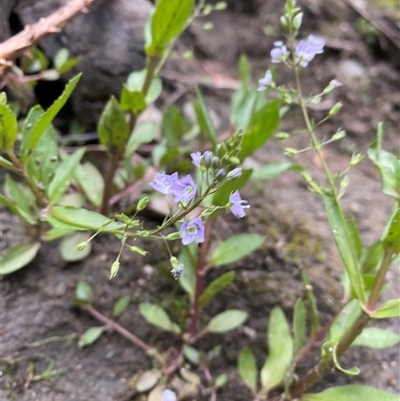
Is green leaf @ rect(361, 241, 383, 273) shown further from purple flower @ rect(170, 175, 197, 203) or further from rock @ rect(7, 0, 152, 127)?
rock @ rect(7, 0, 152, 127)

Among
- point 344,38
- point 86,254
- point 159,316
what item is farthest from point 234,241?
point 344,38

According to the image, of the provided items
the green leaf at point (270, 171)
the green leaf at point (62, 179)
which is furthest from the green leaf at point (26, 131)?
the green leaf at point (270, 171)

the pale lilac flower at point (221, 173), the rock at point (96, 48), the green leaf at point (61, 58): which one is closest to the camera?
the pale lilac flower at point (221, 173)

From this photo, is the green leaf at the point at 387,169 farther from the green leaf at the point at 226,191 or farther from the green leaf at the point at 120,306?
the green leaf at the point at 120,306

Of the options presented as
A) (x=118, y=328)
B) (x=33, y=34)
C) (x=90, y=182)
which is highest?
(x=33, y=34)

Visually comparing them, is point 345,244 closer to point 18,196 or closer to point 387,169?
point 387,169

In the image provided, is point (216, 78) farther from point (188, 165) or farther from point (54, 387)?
point (54, 387)

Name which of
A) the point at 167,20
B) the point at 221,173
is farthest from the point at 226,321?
the point at 167,20
